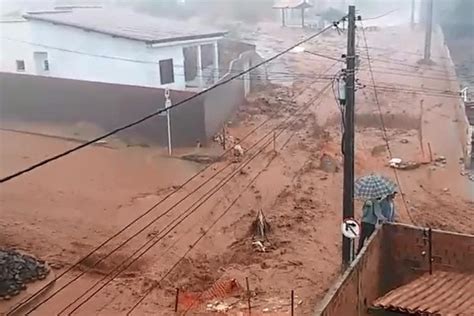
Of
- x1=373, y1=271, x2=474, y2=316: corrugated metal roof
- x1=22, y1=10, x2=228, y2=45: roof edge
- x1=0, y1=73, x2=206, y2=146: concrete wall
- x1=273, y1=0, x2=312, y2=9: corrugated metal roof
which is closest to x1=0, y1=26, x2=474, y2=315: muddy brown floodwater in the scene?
x1=0, y1=73, x2=206, y2=146: concrete wall

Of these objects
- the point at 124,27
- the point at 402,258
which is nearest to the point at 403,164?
the point at 402,258

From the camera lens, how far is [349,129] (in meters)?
12.3

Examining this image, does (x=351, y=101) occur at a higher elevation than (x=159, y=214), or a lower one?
higher

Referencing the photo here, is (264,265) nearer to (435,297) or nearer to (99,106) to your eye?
(435,297)

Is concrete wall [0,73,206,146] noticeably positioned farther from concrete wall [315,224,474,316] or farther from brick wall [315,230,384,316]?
brick wall [315,230,384,316]

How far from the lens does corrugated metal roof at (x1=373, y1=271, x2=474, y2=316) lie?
8.55 metres

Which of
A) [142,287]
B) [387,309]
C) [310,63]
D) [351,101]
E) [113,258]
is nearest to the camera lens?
[387,309]

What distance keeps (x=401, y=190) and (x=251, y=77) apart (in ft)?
43.7

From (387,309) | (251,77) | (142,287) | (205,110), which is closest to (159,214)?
(142,287)

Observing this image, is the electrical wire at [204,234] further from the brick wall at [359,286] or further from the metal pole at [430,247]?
the metal pole at [430,247]

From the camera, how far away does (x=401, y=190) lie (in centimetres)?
1975

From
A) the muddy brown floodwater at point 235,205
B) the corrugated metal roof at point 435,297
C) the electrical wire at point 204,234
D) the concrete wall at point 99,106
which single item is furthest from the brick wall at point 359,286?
the concrete wall at point 99,106

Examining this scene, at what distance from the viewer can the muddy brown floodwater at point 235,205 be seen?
46.3 ft

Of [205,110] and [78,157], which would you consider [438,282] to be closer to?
[205,110]
